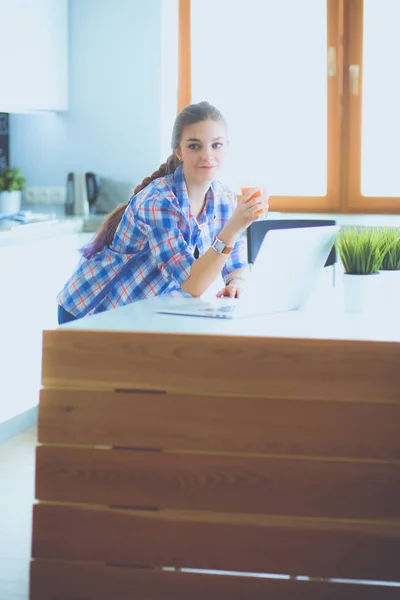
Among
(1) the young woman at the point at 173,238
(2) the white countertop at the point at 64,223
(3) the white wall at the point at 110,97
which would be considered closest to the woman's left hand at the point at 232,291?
(1) the young woman at the point at 173,238

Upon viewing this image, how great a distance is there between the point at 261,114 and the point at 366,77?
543mm

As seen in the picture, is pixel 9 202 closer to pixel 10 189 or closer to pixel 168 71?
pixel 10 189

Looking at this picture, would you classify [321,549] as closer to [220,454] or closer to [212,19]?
[220,454]

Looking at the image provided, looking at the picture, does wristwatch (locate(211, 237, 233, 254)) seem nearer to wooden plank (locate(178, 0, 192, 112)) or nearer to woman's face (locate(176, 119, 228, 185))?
woman's face (locate(176, 119, 228, 185))

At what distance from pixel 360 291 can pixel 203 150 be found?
0.66 m

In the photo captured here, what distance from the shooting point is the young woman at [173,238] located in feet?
8.66

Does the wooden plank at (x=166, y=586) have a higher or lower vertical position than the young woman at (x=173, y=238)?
lower

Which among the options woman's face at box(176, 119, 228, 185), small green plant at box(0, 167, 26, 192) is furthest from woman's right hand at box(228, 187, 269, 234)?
small green plant at box(0, 167, 26, 192)

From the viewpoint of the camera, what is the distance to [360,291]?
240cm

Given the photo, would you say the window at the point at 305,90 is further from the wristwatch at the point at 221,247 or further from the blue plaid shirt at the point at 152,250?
the wristwatch at the point at 221,247

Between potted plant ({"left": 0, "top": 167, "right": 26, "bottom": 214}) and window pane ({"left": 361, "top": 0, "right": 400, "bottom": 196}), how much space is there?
5.54 feet

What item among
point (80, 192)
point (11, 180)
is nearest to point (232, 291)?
point (80, 192)

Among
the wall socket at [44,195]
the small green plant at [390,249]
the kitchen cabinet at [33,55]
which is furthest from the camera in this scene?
the wall socket at [44,195]

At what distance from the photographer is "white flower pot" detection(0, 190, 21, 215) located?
14.7 feet
